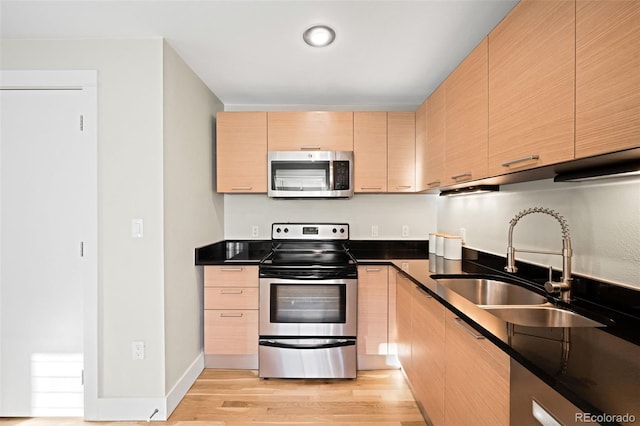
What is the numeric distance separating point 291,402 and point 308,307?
0.67 meters

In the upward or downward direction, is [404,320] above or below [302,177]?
below

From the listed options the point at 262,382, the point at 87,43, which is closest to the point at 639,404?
the point at 262,382

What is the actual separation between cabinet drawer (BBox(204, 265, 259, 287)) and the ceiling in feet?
5.23

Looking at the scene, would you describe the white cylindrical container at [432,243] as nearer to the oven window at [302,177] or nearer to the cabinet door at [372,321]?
the cabinet door at [372,321]

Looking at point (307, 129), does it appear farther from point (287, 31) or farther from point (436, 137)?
point (436, 137)

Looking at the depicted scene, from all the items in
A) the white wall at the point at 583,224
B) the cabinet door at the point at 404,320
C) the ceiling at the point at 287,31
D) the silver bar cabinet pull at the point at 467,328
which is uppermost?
the ceiling at the point at 287,31

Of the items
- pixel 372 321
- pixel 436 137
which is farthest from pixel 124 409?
pixel 436 137

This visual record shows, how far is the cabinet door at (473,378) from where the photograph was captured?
1.00 meters

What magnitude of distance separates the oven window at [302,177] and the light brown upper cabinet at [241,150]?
18cm

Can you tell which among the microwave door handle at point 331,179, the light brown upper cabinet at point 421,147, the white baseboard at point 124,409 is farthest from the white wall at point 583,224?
the white baseboard at point 124,409

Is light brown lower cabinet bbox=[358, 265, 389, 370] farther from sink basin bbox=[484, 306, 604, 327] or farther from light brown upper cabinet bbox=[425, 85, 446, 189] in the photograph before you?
sink basin bbox=[484, 306, 604, 327]

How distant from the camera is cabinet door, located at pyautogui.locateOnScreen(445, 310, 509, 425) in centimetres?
100

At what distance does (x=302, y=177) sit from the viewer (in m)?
2.74

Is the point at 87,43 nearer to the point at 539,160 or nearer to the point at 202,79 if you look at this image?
the point at 202,79
